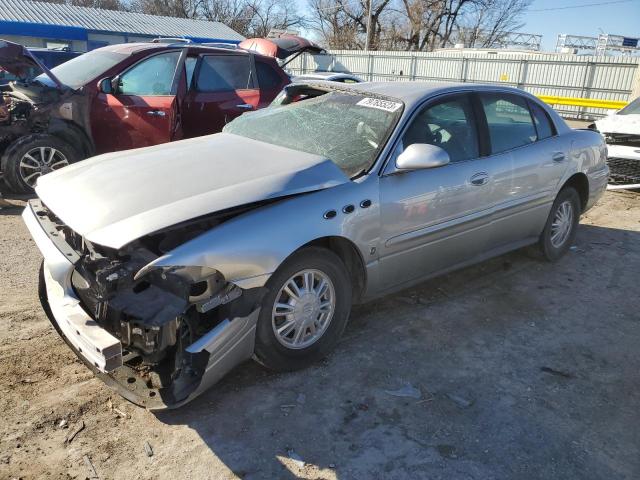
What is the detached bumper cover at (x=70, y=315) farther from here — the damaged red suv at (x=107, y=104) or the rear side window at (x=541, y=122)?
the rear side window at (x=541, y=122)

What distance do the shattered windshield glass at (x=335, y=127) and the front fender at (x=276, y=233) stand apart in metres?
0.25

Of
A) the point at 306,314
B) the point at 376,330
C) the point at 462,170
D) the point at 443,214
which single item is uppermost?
the point at 462,170

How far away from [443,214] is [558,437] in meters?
1.60

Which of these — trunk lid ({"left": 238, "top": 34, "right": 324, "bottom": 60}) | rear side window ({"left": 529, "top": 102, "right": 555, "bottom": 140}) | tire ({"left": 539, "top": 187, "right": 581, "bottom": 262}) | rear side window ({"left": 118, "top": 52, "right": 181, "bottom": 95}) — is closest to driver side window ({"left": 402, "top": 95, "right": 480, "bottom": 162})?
rear side window ({"left": 529, "top": 102, "right": 555, "bottom": 140})

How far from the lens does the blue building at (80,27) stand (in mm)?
26766

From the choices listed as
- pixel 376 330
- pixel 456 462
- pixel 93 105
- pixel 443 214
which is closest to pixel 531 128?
pixel 443 214

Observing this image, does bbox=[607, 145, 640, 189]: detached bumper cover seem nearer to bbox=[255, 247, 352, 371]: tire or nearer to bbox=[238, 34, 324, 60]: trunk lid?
bbox=[238, 34, 324, 60]: trunk lid

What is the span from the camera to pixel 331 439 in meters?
2.67

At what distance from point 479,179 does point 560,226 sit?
5.29 feet

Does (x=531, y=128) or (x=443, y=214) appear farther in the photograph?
(x=531, y=128)

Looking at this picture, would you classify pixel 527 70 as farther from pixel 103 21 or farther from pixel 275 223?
pixel 103 21

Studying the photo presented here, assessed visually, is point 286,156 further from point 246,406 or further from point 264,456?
point 264,456

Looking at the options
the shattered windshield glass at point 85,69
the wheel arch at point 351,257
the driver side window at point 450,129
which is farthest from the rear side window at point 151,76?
the wheel arch at point 351,257

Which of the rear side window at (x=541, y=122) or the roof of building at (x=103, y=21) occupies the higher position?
the roof of building at (x=103, y=21)
